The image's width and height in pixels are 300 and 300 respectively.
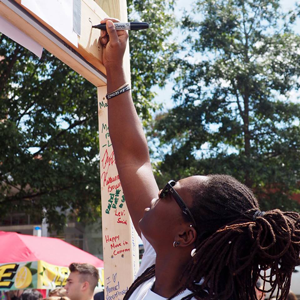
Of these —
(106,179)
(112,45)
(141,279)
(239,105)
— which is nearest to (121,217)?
(106,179)

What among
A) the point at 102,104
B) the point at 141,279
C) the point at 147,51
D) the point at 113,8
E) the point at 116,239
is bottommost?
the point at 141,279

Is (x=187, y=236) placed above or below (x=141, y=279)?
above

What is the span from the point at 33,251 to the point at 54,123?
3910 millimetres

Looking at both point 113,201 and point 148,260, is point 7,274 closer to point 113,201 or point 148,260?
point 113,201

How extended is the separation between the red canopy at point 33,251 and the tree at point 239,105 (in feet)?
20.0

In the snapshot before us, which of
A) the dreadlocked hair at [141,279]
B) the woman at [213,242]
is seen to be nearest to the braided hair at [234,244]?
the woman at [213,242]

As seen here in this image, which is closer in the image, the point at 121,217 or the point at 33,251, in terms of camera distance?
the point at 121,217

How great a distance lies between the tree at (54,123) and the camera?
9.19m

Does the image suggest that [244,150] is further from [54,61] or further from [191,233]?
[191,233]

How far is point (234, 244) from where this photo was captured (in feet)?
4.54

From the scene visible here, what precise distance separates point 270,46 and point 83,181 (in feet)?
25.8

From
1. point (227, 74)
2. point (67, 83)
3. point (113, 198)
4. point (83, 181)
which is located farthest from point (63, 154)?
point (113, 198)

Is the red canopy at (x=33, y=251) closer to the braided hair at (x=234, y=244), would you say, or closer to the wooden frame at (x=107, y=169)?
the wooden frame at (x=107, y=169)

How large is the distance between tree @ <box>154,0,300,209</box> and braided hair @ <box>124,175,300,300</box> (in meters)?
11.2
